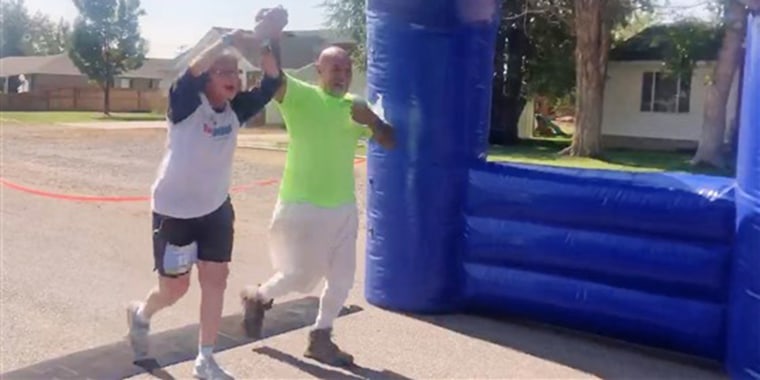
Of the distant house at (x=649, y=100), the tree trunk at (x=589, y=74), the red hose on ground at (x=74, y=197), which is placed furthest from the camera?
the distant house at (x=649, y=100)

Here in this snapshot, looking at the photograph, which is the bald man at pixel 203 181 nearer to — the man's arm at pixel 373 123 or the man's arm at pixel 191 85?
the man's arm at pixel 191 85

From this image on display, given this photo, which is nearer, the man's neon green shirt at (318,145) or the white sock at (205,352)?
the white sock at (205,352)

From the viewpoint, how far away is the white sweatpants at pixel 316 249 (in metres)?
4.66

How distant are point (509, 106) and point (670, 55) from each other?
579 centimetres

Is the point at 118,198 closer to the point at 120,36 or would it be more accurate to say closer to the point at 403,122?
the point at 403,122

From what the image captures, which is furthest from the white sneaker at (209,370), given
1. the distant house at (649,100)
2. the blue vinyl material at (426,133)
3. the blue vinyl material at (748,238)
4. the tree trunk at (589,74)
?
the distant house at (649,100)

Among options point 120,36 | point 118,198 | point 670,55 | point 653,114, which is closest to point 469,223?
point 118,198

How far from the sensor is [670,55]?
79.1 ft

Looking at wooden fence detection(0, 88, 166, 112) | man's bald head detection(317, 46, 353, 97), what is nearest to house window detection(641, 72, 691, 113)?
man's bald head detection(317, 46, 353, 97)

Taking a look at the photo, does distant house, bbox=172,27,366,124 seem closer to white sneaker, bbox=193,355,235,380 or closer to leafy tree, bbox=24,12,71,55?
white sneaker, bbox=193,355,235,380

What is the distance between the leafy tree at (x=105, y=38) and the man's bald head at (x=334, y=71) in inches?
1669

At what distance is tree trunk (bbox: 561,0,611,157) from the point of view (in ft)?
75.7

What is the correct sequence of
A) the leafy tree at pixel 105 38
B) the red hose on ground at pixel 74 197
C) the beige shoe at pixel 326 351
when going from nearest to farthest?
the beige shoe at pixel 326 351
the red hose on ground at pixel 74 197
the leafy tree at pixel 105 38

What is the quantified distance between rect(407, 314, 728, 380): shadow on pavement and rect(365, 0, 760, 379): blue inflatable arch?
99 mm
